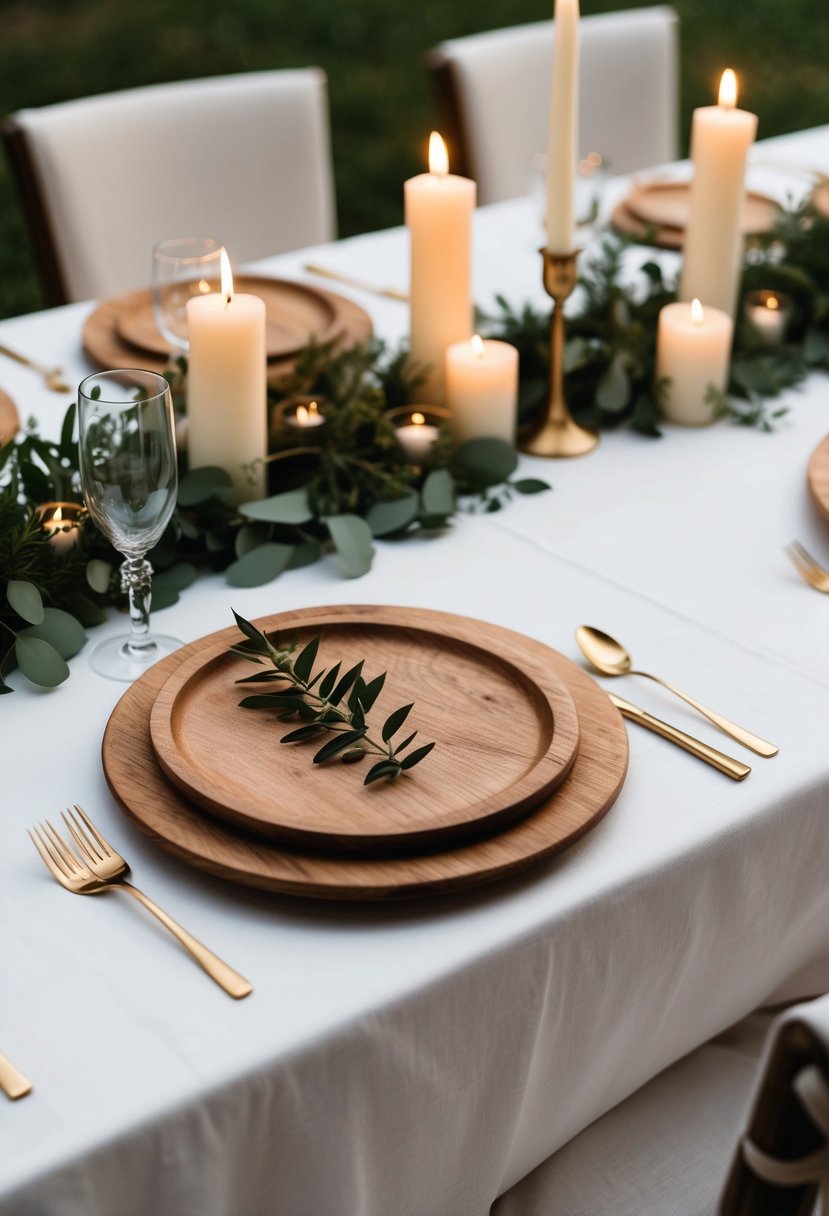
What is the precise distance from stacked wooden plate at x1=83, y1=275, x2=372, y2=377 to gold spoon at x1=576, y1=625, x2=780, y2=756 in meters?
0.51

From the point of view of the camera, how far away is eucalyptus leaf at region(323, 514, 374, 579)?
117cm

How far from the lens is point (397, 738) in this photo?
3.00 feet

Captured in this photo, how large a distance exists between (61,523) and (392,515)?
291 mm

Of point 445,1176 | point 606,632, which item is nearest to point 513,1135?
point 445,1176

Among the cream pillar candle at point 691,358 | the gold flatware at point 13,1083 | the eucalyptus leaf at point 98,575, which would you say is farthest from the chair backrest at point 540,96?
the gold flatware at point 13,1083

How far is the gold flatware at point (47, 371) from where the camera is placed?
1.47m

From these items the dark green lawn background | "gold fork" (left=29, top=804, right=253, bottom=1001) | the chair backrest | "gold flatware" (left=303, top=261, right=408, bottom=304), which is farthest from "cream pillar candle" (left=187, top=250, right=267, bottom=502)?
the dark green lawn background

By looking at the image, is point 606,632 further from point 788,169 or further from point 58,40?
point 58,40

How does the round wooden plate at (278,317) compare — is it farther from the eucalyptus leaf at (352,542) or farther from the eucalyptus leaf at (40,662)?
the eucalyptus leaf at (40,662)

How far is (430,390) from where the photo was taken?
1399 millimetres

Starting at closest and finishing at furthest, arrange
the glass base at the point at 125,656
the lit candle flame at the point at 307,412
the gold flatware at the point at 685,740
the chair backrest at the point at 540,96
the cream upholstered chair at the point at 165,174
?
the gold flatware at the point at 685,740 < the glass base at the point at 125,656 < the lit candle flame at the point at 307,412 < the cream upholstered chair at the point at 165,174 < the chair backrest at the point at 540,96

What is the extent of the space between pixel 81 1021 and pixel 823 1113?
0.37 m

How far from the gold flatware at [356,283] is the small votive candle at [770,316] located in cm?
43

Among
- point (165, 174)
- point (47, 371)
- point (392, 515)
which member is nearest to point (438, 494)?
point (392, 515)
